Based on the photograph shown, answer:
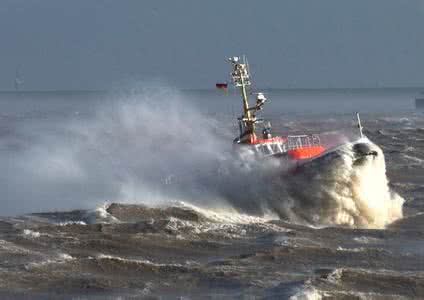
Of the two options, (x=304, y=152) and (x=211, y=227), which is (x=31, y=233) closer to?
(x=211, y=227)

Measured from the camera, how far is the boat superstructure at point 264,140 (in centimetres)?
2927

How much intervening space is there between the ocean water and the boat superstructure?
1.91 ft

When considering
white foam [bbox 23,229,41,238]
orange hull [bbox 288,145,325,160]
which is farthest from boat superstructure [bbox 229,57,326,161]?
white foam [bbox 23,229,41,238]

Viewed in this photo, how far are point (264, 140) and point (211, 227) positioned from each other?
5.94 meters

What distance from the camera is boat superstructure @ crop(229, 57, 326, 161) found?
2927 cm

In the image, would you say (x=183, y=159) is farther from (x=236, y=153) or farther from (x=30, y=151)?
(x=30, y=151)

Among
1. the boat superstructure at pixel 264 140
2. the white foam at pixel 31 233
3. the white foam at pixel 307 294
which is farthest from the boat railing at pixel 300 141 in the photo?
the white foam at pixel 307 294

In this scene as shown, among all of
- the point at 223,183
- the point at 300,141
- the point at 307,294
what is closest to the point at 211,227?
the point at 223,183

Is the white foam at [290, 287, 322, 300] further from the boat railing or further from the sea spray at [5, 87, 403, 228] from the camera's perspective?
the boat railing

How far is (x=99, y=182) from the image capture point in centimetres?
3712

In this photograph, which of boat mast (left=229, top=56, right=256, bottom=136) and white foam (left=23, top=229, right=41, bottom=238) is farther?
boat mast (left=229, top=56, right=256, bottom=136)

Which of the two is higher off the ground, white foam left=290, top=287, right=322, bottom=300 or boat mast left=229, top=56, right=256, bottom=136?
boat mast left=229, top=56, right=256, bottom=136

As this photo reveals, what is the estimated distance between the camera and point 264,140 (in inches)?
1206

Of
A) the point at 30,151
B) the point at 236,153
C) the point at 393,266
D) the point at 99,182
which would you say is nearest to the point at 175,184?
the point at 236,153
